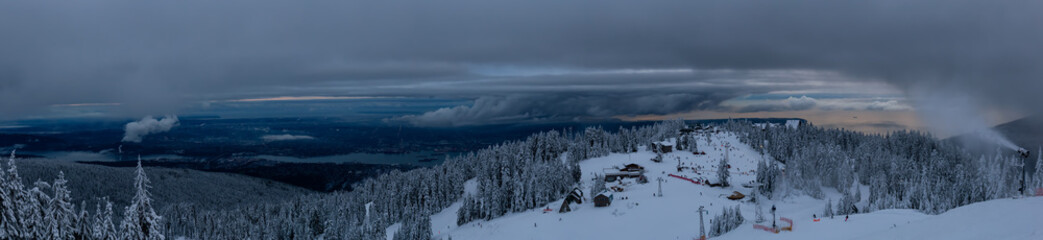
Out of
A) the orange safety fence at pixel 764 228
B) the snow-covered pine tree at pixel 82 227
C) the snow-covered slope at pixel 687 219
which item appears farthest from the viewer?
the orange safety fence at pixel 764 228

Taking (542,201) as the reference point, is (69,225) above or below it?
above

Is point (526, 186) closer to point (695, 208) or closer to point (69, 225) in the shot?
point (695, 208)

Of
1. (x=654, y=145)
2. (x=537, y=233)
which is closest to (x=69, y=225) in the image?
(x=537, y=233)

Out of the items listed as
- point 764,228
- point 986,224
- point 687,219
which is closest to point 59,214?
point 986,224

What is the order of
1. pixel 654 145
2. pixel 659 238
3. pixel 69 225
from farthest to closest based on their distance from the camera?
pixel 654 145
pixel 659 238
pixel 69 225

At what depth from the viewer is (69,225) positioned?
73.0 ft

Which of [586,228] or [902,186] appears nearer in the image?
[586,228]

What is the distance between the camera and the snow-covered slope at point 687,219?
34487mm

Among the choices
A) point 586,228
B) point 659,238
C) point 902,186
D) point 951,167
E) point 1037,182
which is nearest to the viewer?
point 659,238

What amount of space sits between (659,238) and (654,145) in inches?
2747

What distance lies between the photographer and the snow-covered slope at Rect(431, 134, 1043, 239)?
34487 mm

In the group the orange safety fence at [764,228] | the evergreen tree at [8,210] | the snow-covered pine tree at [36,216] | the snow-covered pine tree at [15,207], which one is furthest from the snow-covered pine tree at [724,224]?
the evergreen tree at [8,210]

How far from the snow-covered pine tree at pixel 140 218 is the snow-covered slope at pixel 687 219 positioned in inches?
1645

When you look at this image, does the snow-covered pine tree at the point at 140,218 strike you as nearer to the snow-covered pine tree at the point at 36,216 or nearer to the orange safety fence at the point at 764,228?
the snow-covered pine tree at the point at 36,216
